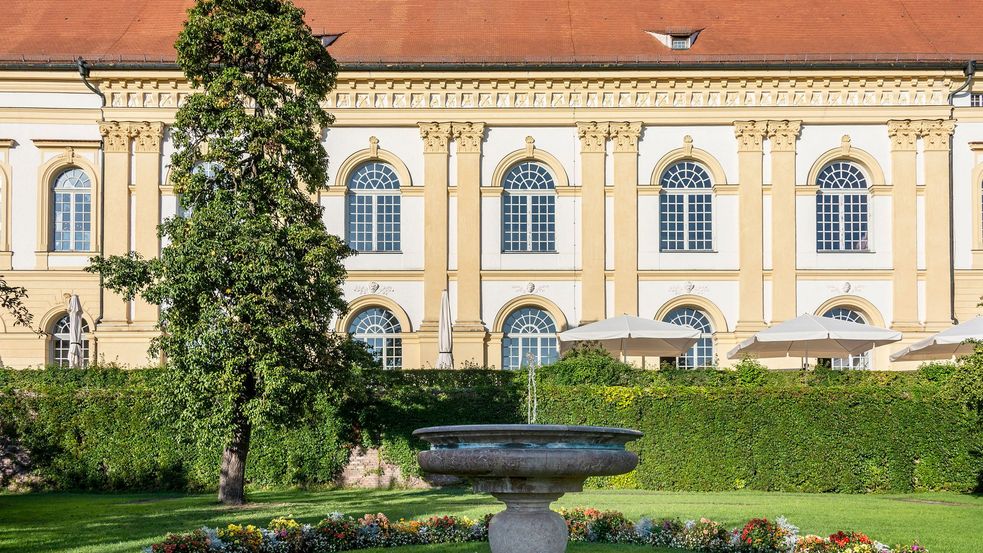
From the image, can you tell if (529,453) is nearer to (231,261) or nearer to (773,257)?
(231,261)

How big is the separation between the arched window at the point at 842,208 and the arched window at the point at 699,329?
396cm

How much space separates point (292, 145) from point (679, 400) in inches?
344

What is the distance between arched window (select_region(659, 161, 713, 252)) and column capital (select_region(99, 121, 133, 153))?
1548 cm

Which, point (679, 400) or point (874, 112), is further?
point (874, 112)

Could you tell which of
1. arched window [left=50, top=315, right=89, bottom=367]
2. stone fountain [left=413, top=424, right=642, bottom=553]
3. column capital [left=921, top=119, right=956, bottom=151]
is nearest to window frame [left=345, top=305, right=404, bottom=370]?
arched window [left=50, top=315, right=89, bottom=367]

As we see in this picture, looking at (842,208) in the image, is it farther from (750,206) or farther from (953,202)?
(953,202)

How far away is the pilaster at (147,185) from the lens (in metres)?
35.5

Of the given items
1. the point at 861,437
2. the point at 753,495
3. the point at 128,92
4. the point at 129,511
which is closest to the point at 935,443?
the point at 861,437

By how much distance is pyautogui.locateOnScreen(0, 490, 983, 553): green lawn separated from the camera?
1631 cm

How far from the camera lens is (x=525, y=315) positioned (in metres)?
35.7

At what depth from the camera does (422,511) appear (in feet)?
62.9

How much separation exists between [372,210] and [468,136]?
3.55 metres

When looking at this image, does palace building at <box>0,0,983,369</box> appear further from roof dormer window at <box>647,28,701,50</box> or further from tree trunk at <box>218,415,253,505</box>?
tree trunk at <box>218,415,253,505</box>

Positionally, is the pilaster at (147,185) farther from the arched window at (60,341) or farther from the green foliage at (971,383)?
the green foliage at (971,383)
